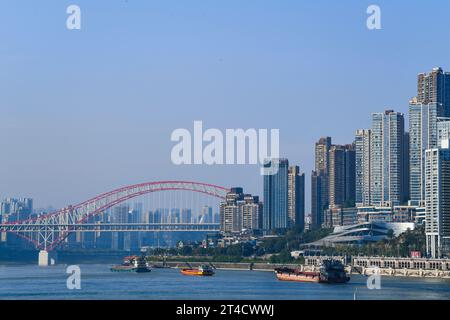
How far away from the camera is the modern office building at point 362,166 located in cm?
3516

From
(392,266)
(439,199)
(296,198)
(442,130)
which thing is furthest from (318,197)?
(392,266)

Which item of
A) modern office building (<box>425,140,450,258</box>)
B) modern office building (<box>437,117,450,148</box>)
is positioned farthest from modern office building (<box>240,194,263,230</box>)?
modern office building (<box>425,140,450,258</box>)

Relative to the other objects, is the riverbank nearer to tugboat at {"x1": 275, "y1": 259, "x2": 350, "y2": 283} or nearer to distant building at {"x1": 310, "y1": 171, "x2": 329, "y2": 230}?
tugboat at {"x1": 275, "y1": 259, "x2": 350, "y2": 283}

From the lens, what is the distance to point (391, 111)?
114ft

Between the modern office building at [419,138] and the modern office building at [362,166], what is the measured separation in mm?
1548

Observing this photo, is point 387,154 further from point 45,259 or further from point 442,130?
point 45,259

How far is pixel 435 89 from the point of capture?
1319 inches

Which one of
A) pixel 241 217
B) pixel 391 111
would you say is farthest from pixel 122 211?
pixel 391 111

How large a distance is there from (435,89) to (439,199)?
6572mm

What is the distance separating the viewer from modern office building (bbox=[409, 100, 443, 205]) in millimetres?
33125

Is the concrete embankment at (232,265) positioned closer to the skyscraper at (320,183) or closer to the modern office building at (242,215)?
the modern office building at (242,215)

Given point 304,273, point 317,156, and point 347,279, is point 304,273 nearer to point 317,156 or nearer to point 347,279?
point 347,279

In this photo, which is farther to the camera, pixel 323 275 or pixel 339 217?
pixel 339 217
